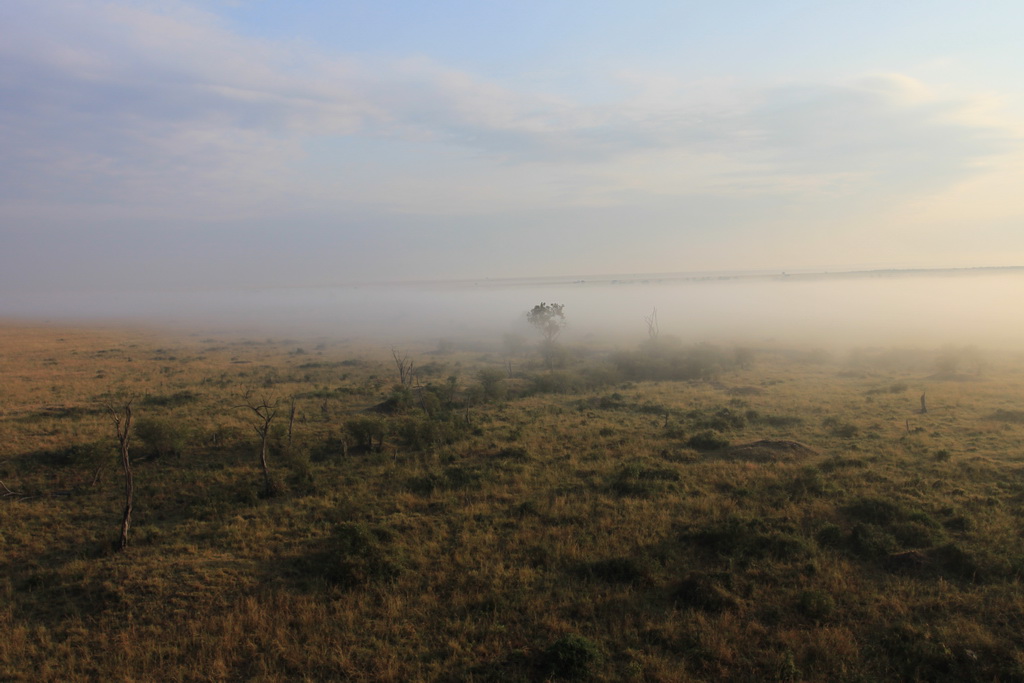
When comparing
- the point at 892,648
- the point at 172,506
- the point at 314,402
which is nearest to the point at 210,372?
the point at 314,402

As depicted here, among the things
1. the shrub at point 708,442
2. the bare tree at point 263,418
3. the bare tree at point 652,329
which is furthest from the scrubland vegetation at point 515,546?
the bare tree at point 652,329

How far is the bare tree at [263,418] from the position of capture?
18.4 metres

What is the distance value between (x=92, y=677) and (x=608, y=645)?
10.1 meters

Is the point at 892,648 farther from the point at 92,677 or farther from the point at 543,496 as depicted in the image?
the point at 92,677

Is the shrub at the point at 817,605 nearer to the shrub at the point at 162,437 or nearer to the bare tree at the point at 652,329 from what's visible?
the shrub at the point at 162,437

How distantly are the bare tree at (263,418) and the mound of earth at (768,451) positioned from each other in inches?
778

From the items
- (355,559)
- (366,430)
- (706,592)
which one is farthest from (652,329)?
(355,559)

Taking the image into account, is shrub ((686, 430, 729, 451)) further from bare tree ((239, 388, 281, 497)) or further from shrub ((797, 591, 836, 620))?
bare tree ((239, 388, 281, 497))

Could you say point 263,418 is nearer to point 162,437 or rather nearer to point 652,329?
point 162,437

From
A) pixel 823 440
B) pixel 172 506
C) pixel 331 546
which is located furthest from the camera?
pixel 823 440

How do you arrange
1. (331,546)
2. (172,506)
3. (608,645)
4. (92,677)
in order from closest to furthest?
1. (92,677)
2. (608,645)
3. (331,546)
4. (172,506)

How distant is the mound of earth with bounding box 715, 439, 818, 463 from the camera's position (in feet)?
72.2

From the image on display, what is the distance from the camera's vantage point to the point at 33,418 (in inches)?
1065

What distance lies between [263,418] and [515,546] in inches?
766
